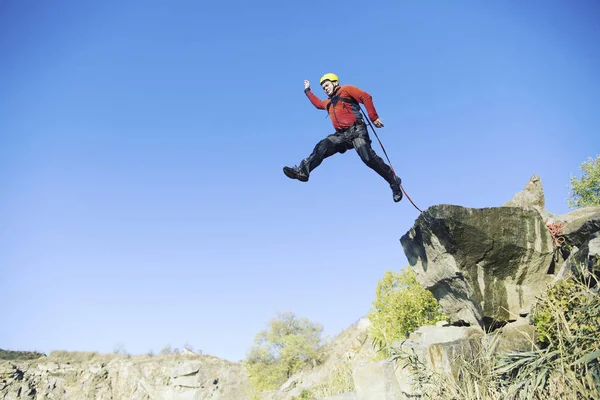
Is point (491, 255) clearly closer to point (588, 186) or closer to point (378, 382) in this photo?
point (378, 382)

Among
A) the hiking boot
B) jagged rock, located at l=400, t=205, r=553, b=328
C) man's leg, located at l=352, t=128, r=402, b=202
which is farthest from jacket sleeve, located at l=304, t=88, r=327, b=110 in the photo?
jagged rock, located at l=400, t=205, r=553, b=328

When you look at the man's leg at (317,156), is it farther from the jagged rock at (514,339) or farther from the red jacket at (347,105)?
the jagged rock at (514,339)

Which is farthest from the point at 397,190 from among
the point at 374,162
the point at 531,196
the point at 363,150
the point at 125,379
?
the point at 125,379

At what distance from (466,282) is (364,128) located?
3.39m

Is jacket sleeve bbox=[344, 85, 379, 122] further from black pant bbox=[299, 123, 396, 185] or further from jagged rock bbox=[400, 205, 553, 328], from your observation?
jagged rock bbox=[400, 205, 553, 328]

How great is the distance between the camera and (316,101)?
8.04 meters

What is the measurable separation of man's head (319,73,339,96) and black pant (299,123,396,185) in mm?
854

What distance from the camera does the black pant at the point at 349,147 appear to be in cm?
720

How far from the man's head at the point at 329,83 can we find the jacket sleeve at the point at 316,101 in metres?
0.28

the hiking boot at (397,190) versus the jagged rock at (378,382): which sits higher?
the hiking boot at (397,190)

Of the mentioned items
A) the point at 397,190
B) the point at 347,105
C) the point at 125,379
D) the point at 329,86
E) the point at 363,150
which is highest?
the point at 329,86

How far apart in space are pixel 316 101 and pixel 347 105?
809mm

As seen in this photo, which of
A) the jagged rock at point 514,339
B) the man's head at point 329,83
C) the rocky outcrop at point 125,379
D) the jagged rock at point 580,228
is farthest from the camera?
the rocky outcrop at point 125,379

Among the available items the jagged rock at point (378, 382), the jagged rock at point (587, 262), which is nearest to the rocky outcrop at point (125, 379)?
the jagged rock at point (378, 382)
